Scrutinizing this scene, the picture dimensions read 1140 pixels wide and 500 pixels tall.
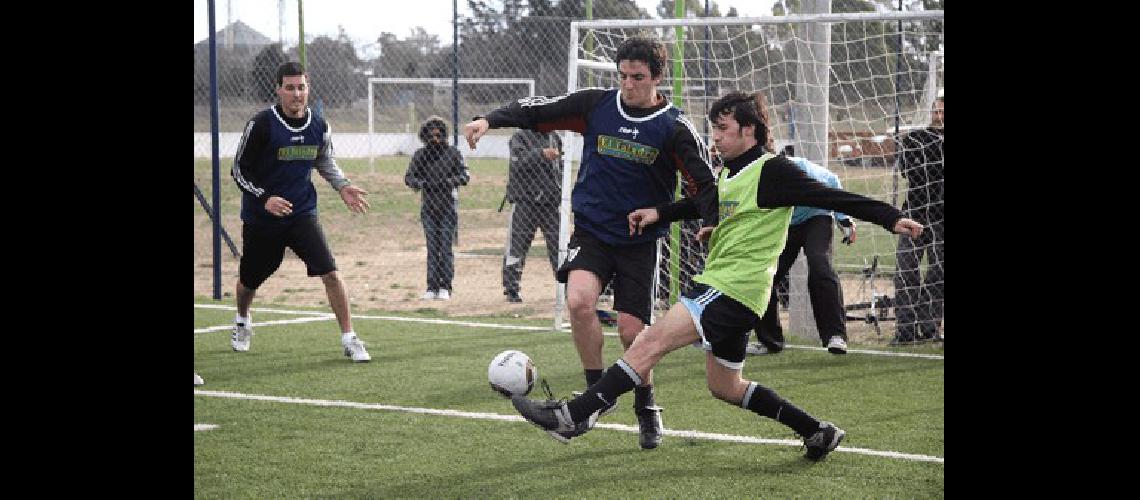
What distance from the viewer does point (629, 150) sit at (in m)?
6.48

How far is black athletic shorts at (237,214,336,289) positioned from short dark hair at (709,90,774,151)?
3936 mm

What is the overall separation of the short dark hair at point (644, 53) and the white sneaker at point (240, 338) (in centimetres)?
436

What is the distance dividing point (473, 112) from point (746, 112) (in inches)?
799

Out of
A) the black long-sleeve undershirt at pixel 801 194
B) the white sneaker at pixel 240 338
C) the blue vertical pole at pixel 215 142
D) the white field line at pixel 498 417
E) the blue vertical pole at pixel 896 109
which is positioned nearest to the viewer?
the black long-sleeve undershirt at pixel 801 194

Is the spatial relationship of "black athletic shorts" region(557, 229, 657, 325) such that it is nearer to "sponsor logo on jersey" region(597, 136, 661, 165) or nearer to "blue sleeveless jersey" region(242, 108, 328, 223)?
"sponsor logo on jersey" region(597, 136, 661, 165)

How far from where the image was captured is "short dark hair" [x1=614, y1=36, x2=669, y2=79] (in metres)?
6.27

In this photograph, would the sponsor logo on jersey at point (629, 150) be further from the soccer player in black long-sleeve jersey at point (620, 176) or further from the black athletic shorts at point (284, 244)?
the black athletic shorts at point (284, 244)

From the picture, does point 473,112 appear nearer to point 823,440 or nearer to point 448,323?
point 448,323

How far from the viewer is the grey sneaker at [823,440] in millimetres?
5859

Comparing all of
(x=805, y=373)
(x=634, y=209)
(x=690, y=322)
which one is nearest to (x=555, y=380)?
(x=805, y=373)

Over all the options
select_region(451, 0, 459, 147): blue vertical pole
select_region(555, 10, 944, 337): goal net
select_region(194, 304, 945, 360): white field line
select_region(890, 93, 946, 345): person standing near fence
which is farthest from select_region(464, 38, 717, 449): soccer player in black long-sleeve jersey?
select_region(451, 0, 459, 147): blue vertical pole

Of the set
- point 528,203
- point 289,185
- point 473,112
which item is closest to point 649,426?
point 289,185

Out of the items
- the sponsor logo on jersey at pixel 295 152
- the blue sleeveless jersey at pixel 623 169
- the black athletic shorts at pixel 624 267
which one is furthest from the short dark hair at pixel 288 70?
the black athletic shorts at pixel 624 267
